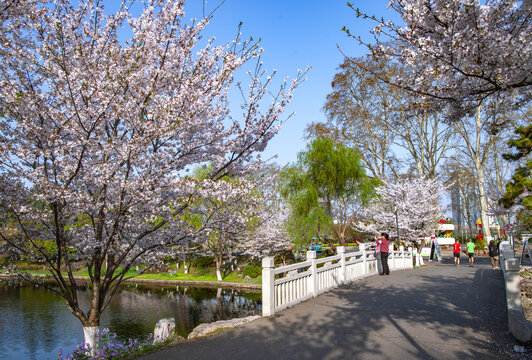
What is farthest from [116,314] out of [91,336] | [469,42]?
[469,42]

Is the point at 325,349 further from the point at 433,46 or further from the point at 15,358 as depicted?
the point at 15,358

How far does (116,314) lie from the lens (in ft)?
64.0

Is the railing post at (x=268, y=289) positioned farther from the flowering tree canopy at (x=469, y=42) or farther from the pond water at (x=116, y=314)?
the pond water at (x=116, y=314)

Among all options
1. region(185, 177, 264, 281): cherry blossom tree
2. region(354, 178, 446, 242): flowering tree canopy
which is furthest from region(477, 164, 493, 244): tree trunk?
region(185, 177, 264, 281): cherry blossom tree

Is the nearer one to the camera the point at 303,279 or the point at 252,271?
the point at 303,279

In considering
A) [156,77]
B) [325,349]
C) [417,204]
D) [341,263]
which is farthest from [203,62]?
[417,204]

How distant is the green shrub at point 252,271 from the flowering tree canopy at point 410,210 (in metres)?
8.37

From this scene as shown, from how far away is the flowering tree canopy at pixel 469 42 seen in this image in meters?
4.28

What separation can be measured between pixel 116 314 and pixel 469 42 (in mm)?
20361

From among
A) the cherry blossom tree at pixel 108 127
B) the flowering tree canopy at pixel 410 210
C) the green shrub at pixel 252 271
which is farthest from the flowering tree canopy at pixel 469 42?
the green shrub at pixel 252 271

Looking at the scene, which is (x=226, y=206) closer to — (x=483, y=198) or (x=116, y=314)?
(x=116, y=314)

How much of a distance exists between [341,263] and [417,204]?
1825cm

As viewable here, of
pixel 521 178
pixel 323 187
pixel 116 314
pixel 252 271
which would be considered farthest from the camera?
pixel 252 271

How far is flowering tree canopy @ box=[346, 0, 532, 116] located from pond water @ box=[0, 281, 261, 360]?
11.5m
